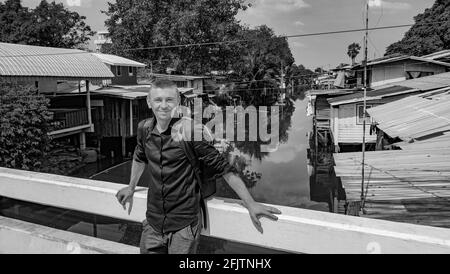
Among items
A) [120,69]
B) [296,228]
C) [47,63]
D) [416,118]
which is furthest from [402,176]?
[120,69]

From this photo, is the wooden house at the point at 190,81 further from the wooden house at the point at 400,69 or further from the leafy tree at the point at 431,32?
the leafy tree at the point at 431,32

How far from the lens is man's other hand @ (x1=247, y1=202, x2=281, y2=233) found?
5.79ft

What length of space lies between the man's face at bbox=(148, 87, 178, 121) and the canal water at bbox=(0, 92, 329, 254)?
1.34m

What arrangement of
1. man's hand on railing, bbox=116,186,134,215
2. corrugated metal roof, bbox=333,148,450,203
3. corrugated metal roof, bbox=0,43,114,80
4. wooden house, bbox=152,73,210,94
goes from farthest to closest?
wooden house, bbox=152,73,210,94 → corrugated metal roof, bbox=0,43,114,80 → corrugated metal roof, bbox=333,148,450,203 → man's hand on railing, bbox=116,186,134,215

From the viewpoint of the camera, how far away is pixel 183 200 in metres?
1.95

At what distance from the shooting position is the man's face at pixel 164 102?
2029 mm

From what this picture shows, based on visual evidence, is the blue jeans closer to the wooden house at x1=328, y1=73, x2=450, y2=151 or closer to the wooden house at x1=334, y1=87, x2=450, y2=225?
the wooden house at x1=334, y1=87, x2=450, y2=225

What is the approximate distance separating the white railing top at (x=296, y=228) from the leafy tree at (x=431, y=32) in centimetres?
3461

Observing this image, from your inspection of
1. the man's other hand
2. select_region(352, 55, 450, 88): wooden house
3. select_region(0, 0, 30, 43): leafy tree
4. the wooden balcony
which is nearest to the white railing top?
the man's other hand

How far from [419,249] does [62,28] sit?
37.7 metres

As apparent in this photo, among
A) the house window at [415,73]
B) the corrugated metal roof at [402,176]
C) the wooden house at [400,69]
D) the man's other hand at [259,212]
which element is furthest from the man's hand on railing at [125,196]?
the house window at [415,73]

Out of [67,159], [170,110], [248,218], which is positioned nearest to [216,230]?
[248,218]

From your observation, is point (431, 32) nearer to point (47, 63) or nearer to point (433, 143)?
point (47, 63)

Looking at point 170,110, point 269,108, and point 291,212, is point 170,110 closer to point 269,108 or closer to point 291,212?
point 291,212
